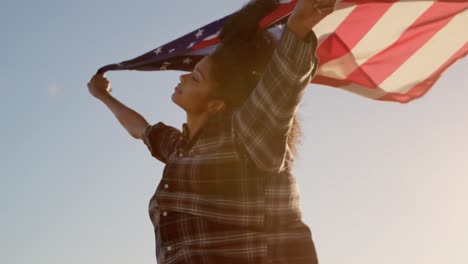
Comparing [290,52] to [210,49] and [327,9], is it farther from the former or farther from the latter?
[210,49]

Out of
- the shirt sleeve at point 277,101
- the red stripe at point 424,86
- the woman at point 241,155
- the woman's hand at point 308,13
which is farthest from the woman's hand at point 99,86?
the woman's hand at point 308,13

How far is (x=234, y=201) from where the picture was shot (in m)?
3.70

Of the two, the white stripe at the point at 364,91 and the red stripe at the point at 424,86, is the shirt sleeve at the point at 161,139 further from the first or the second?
the red stripe at the point at 424,86

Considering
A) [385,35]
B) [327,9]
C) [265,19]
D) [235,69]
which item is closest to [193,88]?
[235,69]

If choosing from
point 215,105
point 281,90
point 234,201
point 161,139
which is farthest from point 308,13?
point 161,139

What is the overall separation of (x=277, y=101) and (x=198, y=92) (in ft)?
3.74

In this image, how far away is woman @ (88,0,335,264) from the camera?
10.3 feet

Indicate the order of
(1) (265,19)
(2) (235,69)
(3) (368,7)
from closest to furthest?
(2) (235,69), (1) (265,19), (3) (368,7)

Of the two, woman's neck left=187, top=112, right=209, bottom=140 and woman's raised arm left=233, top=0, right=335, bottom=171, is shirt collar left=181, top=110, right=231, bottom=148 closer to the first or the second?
woman's neck left=187, top=112, right=209, bottom=140

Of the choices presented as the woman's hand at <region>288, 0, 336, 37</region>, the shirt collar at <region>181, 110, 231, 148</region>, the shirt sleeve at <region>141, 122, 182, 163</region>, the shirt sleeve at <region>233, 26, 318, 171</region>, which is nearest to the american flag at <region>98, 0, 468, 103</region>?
the shirt sleeve at <region>141, 122, 182, 163</region>

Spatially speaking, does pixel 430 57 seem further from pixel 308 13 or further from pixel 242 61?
pixel 308 13

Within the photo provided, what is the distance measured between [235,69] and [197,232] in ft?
3.41

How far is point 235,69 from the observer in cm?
414

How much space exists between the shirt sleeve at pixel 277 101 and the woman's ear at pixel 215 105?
727 mm
